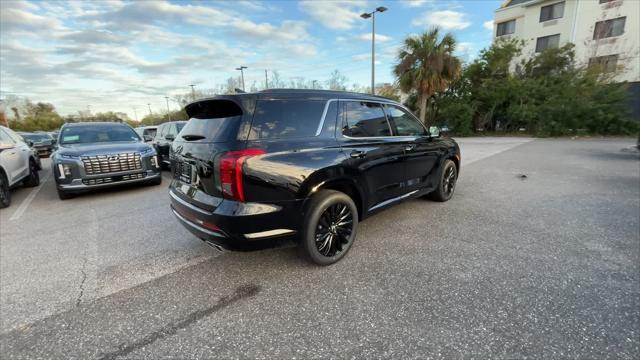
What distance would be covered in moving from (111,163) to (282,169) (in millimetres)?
5010

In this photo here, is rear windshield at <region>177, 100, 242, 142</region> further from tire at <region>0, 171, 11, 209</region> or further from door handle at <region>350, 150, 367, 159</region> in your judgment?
tire at <region>0, 171, 11, 209</region>

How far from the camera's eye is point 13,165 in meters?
6.11

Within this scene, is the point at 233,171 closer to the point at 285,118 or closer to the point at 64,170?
the point at 285,118

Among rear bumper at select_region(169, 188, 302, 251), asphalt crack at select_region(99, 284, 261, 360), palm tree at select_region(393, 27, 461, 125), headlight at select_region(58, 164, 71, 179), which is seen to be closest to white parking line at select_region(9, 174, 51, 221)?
headlight at select_region(58, 164, 71, 179)

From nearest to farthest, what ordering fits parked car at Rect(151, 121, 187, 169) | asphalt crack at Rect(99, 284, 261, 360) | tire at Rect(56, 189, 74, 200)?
asphalt crack at Rect(99, 284, 261, 360) < tire at Rect(56, 189, 74, 200) < parked car at Rect(151, 121, 187, 169)

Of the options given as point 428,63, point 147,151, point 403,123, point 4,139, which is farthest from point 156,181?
point 428,63

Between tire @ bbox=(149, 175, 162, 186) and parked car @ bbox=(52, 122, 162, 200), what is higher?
parked car @ bbox=(52, 122, 162, 200)

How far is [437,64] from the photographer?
17.0m

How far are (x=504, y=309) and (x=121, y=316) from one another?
3.02 m

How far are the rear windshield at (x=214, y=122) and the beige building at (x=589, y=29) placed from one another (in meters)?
24.9

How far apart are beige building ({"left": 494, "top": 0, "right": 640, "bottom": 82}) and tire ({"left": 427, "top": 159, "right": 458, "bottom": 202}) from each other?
21157 millimetres

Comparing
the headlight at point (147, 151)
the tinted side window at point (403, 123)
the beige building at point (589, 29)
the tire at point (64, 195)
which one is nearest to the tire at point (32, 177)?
the tire at point (64, 195)

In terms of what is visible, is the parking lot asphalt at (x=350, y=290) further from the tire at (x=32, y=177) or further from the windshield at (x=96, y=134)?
the tire at (x=32, y=177)

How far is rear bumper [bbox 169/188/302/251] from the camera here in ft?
7.76
